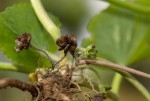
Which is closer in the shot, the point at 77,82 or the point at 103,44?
the point at 77,82

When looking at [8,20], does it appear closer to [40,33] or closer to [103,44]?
[40,33]

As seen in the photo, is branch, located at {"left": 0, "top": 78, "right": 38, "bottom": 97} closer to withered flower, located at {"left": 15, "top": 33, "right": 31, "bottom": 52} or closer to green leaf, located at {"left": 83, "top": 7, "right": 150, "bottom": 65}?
withered flower, located at {"left": 15, "top": 33, "right": 31, "bottom": 52}

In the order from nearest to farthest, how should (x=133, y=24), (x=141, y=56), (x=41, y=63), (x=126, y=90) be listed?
(x=41, y=63) → (x=141, y=56) → (x=133, y=24) → (x=126, y=90)

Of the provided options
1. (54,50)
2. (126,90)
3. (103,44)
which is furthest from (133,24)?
(126,90)

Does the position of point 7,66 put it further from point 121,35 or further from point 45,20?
point 121,35

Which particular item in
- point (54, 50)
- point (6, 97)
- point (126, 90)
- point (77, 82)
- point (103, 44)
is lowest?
point (77, 82)

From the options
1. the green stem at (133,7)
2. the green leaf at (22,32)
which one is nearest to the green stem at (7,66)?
the green leaf at (22,32)

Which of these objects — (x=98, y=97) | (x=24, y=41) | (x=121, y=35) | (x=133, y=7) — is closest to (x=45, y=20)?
(x=24, y=41)
